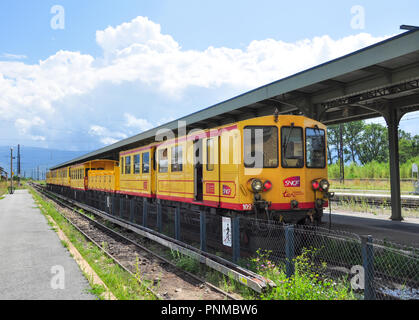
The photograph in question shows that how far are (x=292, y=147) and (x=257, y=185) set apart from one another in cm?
146

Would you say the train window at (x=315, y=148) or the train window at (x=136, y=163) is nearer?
the train window at (x=315, y=148)

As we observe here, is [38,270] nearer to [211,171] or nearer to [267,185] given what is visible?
[211,171]

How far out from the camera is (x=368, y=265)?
479 centimetres

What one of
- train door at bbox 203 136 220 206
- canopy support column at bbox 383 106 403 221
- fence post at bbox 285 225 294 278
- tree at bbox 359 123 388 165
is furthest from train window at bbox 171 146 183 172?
tree at bbox 359 123 388 165

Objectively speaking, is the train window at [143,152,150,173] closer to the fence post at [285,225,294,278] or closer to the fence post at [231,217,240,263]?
the fence post at [231,217,240,263]

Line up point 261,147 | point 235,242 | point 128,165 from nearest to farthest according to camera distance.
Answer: point 235,242 < point 261,147 < point 128,165

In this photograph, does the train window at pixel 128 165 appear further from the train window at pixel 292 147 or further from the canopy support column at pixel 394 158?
the canopy support column at pixel 394 158

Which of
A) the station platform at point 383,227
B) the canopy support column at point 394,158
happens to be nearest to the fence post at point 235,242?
the station platform at point 383,227

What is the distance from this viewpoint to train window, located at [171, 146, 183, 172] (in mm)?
11138

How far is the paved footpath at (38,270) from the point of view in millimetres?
5863

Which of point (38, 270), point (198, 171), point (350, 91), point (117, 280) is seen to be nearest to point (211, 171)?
point (198, 171)

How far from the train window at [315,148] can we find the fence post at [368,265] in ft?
14.4

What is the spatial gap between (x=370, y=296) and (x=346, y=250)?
340 centimetres

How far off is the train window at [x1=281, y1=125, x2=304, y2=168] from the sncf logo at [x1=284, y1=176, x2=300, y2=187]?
1.01 ft
